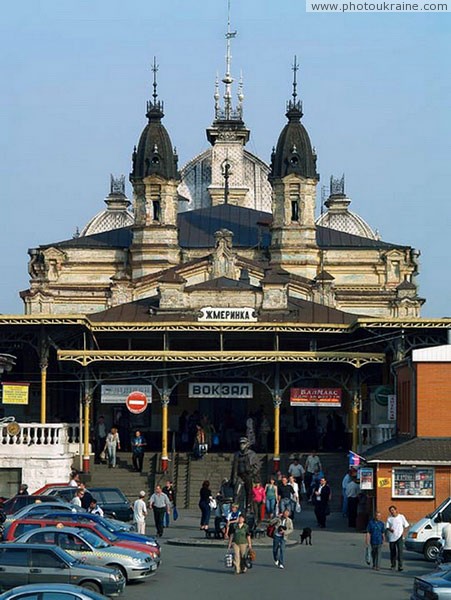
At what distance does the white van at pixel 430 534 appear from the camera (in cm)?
3703

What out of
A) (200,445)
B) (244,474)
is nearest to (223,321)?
(200,445)

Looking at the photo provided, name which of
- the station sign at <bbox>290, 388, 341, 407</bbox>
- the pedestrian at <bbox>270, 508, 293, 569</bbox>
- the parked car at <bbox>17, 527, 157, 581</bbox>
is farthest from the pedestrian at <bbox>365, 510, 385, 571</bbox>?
the station sign at <bbox>290, 388, 341, 407</bbox>

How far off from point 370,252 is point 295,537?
1656 inches

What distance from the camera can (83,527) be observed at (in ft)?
111

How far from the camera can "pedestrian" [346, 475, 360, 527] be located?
45406 millimetres

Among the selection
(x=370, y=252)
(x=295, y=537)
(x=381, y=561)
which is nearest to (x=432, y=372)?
(x=295, y=537)

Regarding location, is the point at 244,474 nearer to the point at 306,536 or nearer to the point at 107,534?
the point at 306,536

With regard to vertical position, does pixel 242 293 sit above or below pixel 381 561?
above

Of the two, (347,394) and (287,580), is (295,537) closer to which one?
(287,580)

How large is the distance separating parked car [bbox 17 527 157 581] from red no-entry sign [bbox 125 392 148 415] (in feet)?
76.5

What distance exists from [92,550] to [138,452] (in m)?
21.5

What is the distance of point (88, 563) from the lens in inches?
1238

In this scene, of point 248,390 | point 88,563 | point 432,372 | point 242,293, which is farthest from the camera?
point 242,293

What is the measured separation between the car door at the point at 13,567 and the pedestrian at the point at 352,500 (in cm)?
1714
